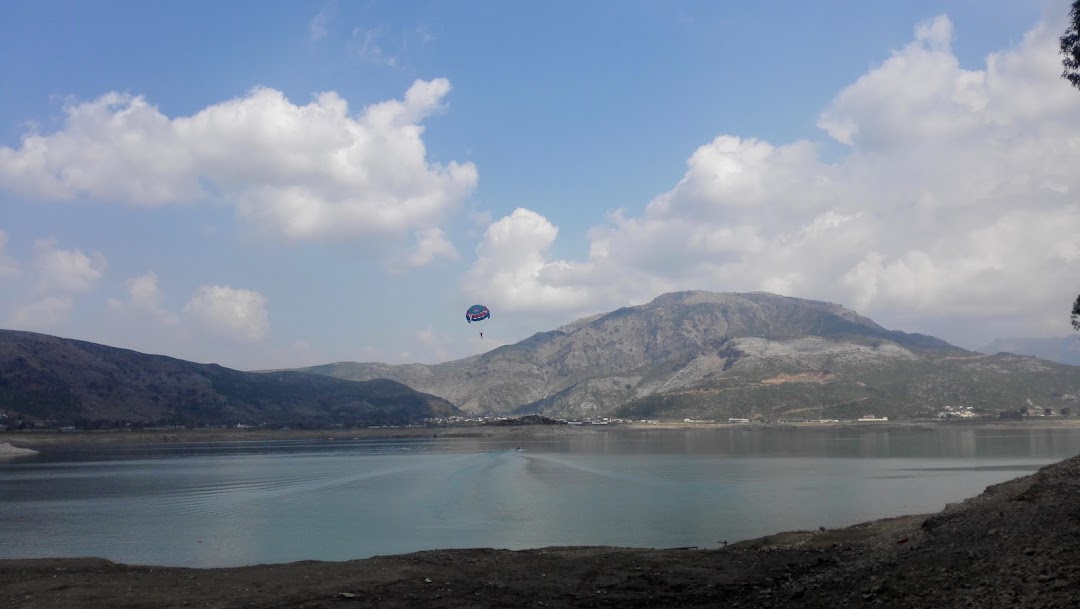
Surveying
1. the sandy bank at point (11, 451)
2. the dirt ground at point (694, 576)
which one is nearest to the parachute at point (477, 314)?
the dirt ground at point (694, 576)

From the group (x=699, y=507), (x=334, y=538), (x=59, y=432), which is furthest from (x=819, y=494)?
(x=59, y=432)

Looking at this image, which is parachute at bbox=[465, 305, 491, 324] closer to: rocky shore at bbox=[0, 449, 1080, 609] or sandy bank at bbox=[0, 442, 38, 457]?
rocky shore at bbox=[0, 449, 1080, 609]

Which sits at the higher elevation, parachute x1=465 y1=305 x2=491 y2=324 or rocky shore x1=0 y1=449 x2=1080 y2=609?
parachute x1=465 y1=305 x2=491 y2=324

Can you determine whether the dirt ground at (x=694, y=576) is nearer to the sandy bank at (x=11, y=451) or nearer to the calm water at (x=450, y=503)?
the calm water at (x=450, y=503)

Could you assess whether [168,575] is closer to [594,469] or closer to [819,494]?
[819,494]

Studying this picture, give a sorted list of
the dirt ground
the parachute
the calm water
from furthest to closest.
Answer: the parachute < the calm water < the dirt ground

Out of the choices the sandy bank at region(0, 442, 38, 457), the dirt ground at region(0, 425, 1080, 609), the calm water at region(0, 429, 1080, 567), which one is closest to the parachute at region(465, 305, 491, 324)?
the calm water at region(0, 429, 1080, 567)

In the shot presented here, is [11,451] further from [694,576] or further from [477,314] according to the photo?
[694,576]

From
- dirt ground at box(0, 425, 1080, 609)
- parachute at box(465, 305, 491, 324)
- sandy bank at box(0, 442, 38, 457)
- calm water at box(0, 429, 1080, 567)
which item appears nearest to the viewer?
dirt ground at box(0, 425, 1080, 609)
